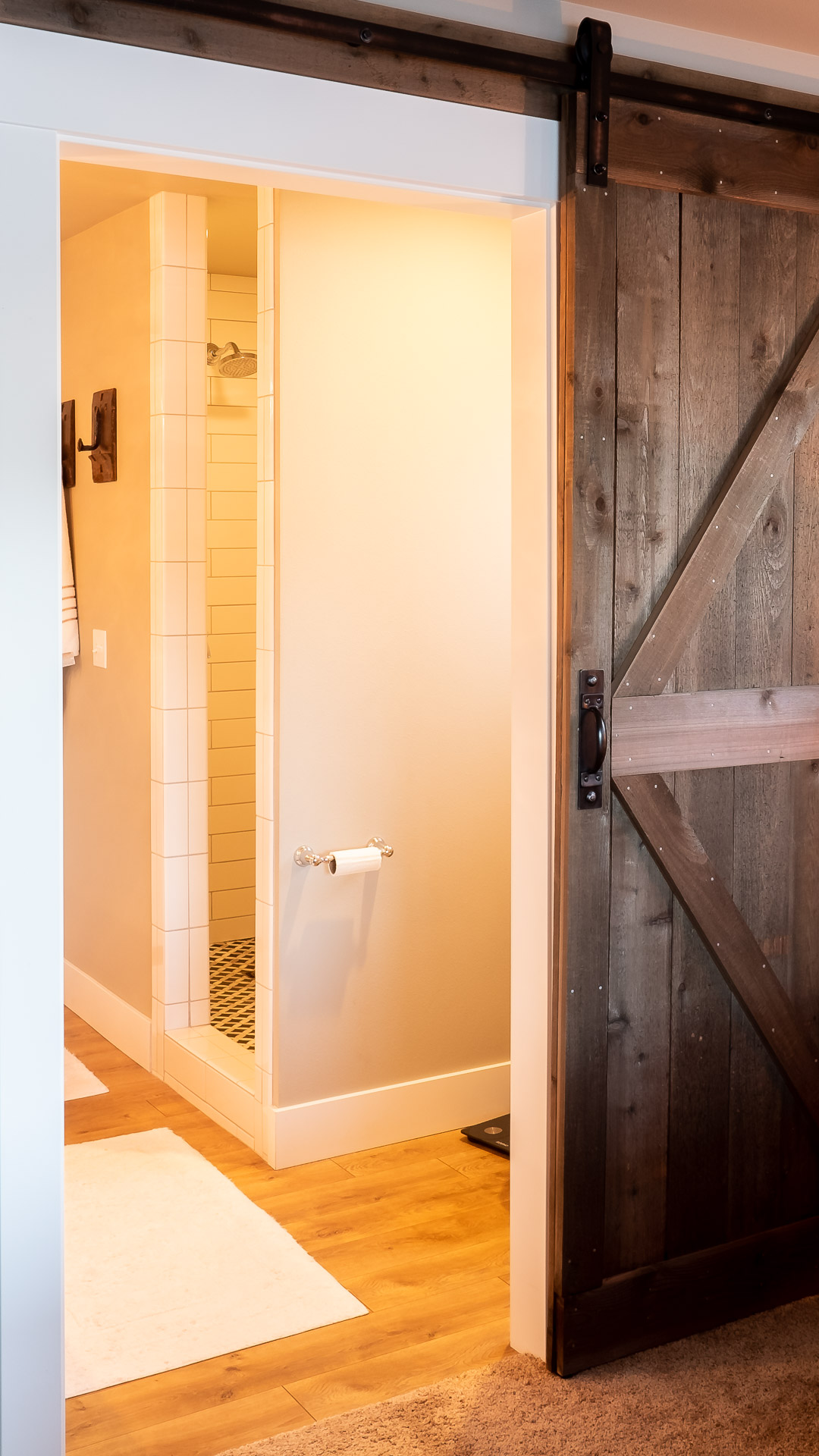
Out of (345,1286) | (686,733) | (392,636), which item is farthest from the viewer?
(392,636)

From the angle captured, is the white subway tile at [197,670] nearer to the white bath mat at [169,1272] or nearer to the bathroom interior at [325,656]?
the bathroom interior at [325,656]

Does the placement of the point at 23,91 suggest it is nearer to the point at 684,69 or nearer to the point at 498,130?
the point at 498,130

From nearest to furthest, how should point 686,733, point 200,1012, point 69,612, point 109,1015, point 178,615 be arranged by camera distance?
point 686,733
point 178,615
point 200,1012
point 109,1015
point 69,612

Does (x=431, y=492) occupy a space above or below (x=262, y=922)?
above

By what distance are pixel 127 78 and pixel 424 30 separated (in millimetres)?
560

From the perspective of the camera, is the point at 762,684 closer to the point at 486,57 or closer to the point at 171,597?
the point at 486,57

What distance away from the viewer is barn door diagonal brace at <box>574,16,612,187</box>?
231 cm

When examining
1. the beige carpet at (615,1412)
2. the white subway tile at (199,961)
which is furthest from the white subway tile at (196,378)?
the beige carpet at (615,1412)

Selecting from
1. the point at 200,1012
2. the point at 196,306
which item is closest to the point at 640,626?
the point at 196,306

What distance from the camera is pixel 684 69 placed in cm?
249

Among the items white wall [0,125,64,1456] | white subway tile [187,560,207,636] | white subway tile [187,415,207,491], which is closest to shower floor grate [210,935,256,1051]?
white subway tile [187,560,207,636]

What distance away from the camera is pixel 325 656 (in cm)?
342

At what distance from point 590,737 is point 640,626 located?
→ 0.25 m

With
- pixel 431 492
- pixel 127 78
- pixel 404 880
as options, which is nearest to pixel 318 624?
pixel 431 492
